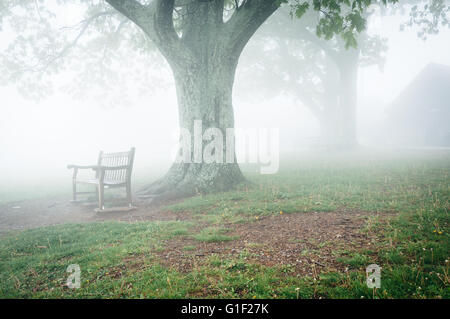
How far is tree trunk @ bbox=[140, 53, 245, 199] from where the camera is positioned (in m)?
7.77

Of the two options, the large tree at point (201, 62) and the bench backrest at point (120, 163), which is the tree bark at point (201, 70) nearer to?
the large tree at point (201, 62)

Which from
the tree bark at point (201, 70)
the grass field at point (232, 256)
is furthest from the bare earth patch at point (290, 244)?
the tree bark at point (201, 70)

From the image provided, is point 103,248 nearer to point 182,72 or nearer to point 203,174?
point 203,174

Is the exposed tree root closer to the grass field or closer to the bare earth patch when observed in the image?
the grass field

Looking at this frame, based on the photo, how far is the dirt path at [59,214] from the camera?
624 centimetres

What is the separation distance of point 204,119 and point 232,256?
5.03 meters

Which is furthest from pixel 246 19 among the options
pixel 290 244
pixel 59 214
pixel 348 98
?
pixel 348 98

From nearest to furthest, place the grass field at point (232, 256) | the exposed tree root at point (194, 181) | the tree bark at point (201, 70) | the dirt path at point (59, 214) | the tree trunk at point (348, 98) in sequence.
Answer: the grass field at point (232, 256)
the dirt path at point (59, 214)
the tree bark at point (201, 70)
the exposed tree root at point (194, 181)
the tree trunk at point (348, 98)

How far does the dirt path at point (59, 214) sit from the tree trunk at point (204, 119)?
1.26 m

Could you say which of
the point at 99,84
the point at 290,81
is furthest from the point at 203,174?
the point at 290,81

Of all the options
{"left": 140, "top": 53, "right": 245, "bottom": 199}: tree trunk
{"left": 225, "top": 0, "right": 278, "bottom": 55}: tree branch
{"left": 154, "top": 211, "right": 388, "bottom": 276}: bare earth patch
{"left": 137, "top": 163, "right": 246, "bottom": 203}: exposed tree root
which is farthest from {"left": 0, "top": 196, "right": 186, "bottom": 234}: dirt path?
{"left": 225, "top": 0, "right": 278, "bottom": 55}: tree branch

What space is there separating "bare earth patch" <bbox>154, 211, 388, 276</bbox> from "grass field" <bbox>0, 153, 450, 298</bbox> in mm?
34

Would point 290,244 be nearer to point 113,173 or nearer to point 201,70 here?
point 201,70

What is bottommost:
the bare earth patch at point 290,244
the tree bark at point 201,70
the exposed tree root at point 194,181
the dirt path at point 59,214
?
the dirt path at point 59,214
